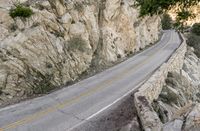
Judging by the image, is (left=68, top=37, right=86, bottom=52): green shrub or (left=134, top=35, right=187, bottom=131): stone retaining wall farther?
(left=68, top=37, right=86, bottom=52): green shrub

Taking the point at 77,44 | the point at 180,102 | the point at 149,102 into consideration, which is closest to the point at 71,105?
A: the point at 149,102

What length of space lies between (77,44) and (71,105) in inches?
460

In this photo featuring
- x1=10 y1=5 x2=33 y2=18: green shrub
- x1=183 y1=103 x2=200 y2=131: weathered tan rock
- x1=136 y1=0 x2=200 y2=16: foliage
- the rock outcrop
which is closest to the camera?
x1=183 y1=103 x2=200 y2=131: weathered tan rock

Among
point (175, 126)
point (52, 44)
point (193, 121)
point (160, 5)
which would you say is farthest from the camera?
point (52, 44)

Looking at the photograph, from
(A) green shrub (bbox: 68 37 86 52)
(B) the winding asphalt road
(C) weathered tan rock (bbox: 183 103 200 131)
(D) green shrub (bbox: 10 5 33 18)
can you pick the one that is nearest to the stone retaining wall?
(C) weathered tan rock (bbox: 183 103 200 131)

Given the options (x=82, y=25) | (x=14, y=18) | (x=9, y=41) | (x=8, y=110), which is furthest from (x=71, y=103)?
(x=82, y=25)

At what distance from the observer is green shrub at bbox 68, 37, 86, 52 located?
1206 inches

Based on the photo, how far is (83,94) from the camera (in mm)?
23578

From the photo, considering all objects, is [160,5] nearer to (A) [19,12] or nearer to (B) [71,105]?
(B) [71,105]

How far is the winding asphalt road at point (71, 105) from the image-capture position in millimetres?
16953

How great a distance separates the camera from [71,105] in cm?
2067

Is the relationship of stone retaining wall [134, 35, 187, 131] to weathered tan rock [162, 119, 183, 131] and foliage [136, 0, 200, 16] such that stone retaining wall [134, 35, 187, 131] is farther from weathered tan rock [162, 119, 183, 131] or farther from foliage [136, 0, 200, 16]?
foliage [136, 0, 200, 16]

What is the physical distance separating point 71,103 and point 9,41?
7.03m

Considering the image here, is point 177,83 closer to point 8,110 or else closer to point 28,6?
point 28,6
